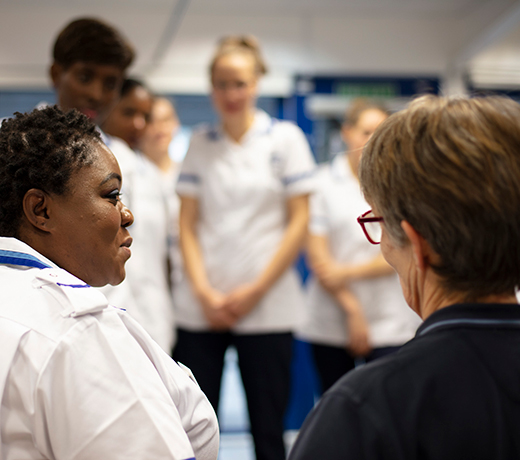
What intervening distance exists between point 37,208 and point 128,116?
1.21 meters

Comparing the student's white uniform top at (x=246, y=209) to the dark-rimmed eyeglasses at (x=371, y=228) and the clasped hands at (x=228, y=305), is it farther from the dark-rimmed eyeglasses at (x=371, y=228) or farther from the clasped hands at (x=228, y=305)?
the dark-rimmed eyeglasses at (x=371, y=228)

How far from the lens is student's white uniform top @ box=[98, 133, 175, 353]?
5.44 ft

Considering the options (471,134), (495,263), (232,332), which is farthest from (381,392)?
(232,332)

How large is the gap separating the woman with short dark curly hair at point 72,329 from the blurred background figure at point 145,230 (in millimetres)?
667

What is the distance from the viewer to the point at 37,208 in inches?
33.5

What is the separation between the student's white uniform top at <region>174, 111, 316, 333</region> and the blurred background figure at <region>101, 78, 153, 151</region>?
0.27 metres

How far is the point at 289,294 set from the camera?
2.10m

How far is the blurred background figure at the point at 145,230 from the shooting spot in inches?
67.5

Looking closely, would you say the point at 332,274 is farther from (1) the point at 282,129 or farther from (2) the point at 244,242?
(1) the point at 282,129

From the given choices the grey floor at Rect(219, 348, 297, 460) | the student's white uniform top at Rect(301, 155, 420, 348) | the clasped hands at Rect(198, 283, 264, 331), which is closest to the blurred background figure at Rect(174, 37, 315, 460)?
the clasped hands at Rect(198, 283, 264, 331)

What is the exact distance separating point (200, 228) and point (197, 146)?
33cm

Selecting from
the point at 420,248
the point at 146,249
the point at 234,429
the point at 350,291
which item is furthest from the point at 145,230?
the point at 234,429

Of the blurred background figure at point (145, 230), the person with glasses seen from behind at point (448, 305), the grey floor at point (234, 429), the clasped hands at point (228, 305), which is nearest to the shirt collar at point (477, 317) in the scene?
the person with glasses seen from behind at point (448, 305)

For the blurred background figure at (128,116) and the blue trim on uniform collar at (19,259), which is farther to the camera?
the blurred background figure at (128,116)
